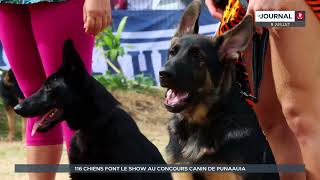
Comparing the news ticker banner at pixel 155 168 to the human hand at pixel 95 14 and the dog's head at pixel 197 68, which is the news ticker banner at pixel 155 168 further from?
the human hand at pixel 95 14

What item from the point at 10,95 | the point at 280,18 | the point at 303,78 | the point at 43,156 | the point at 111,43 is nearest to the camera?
the point at 303,78

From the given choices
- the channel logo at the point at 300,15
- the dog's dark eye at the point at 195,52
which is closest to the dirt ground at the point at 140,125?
the dog's dark eye at the point at 195,52

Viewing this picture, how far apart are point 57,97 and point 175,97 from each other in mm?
316

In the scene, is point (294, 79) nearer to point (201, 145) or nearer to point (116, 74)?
point (201, 145)

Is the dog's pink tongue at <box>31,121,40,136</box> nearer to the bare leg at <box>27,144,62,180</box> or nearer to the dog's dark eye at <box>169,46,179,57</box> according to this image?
the bare leg at <box>27,144,62,180</box>

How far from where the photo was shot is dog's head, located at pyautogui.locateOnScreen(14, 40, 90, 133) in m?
1.66

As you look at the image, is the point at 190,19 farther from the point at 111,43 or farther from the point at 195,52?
the point at 111,43

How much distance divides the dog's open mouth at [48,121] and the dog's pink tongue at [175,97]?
0.95 ft

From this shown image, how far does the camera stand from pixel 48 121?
66.9 inches

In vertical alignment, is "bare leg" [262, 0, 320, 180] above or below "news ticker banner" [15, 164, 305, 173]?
above

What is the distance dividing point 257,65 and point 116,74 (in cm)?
167

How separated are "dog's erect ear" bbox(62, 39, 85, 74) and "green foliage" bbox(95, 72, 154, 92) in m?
1.34

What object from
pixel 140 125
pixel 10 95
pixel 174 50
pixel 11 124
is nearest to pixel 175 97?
pixel 174 50

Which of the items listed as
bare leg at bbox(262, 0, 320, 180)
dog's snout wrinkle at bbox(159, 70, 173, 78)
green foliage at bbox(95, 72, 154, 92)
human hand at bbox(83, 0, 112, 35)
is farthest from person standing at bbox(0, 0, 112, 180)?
green foliage at bbox(95, 72, 154, 92)
